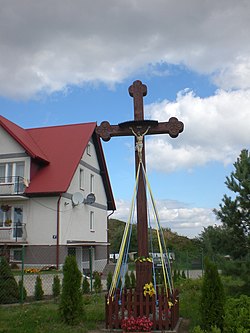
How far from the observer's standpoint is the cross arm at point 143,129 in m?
7.11

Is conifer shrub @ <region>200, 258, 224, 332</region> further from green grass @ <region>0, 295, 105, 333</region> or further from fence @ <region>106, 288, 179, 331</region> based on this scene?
green grass @ <region>0, 295, 105, 333</region>

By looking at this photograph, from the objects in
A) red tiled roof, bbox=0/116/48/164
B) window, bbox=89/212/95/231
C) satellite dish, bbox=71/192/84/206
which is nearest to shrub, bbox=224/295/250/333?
satellite dish, bbox=71/192/84/206

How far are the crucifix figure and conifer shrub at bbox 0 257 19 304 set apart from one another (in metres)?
5.14

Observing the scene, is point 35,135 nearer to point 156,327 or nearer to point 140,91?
point 140,91

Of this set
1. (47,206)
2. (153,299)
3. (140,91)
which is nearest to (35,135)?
(47,206)

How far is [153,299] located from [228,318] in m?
1.23

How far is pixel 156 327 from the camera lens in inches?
243

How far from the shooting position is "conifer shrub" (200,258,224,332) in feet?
19.2

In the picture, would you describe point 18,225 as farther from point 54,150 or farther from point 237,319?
point 237,319

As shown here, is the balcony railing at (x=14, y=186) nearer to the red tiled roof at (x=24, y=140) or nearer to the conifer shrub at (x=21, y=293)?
the red tiled roof at (x=24, y=140)

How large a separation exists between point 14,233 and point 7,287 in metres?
10.4

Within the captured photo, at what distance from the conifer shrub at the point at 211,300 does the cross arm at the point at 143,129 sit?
7.82 feet

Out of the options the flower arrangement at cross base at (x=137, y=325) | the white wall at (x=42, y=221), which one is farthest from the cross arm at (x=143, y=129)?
the white wall at (x=42, y=221)

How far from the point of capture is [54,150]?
74.8 ft
